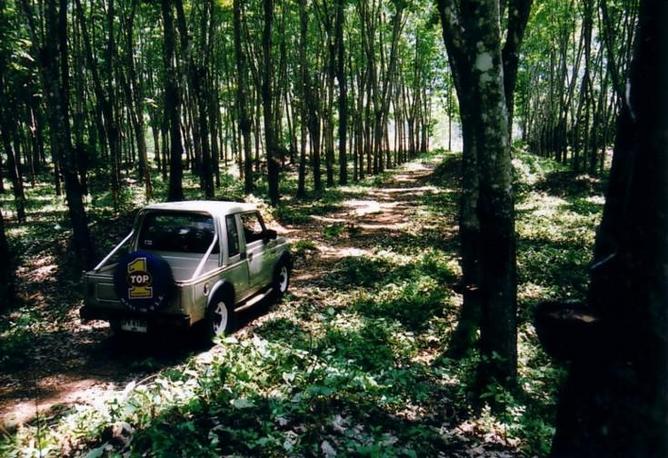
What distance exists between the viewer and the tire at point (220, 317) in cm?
701

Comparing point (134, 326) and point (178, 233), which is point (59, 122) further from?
point (134, 326)

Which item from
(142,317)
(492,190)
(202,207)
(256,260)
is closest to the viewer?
(492,190)

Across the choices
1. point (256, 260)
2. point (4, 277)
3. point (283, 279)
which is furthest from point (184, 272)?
point (4, 277)

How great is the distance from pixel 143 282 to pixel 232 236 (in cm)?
188

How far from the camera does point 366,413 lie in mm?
4691

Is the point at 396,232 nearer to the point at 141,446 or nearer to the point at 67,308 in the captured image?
the point at 67,308

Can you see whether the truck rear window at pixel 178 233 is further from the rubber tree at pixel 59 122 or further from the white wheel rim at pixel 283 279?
the rubber tree at pixel 59 122

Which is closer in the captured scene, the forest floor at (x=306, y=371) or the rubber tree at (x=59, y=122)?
the forest floor at (x=306, y=371)

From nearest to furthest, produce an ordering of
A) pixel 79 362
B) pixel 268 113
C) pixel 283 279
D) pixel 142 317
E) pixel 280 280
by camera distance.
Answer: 1. pixel 142 317
2. pixel 79 362
3. pixel 280 280
4. pixel 283 279
5. pixel 268 113

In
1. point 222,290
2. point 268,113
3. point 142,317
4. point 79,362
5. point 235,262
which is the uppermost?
point 268,113

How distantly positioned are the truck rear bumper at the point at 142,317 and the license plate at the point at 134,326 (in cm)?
5

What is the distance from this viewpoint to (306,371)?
17.3 ft

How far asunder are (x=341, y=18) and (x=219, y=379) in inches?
836

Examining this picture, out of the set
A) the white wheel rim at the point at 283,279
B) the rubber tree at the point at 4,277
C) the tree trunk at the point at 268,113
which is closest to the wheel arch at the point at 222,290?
the white wheel rim at the point at 283,279
